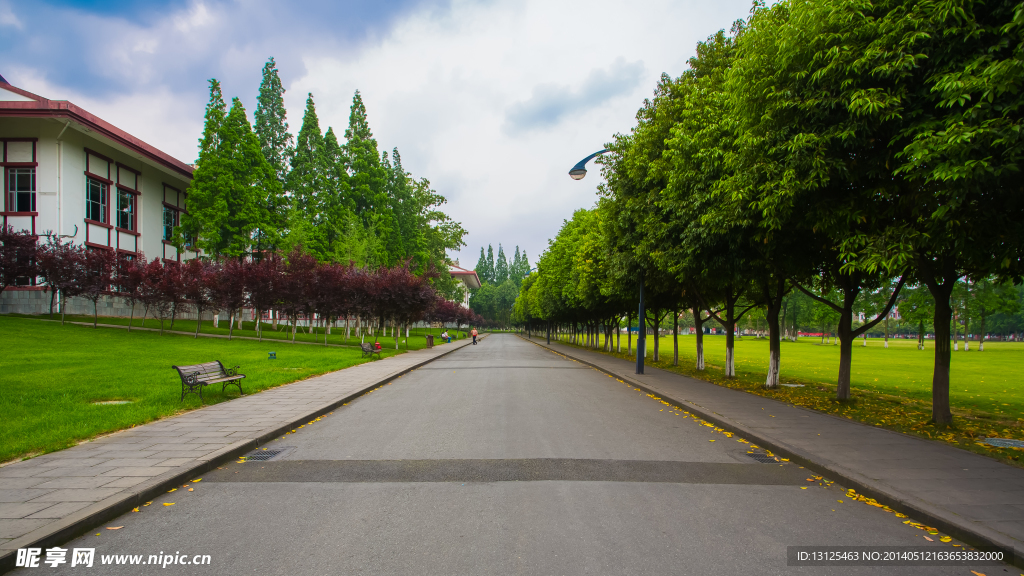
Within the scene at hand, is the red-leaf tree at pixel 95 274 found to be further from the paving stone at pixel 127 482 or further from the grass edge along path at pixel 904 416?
the grass edge along path at pixel 904 416

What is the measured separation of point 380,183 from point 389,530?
49647 millimetres

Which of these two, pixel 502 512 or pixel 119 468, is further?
pixel 119 468

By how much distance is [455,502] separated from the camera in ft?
16.0

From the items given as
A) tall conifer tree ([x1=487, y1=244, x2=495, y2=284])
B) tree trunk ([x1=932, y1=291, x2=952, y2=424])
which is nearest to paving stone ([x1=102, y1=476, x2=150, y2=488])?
tree trunk ([x1=932, y1=291, x2=952, y2=424])

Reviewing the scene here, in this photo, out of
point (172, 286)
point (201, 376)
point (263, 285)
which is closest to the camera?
point (201, 376)

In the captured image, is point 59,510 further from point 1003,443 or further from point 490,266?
point 490,266

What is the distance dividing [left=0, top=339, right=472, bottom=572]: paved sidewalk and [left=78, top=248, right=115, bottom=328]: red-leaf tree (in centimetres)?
2602

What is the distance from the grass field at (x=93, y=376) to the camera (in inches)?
299

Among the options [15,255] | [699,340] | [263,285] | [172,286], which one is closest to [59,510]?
[699,340]

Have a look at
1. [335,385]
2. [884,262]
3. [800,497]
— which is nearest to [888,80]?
[884,262]

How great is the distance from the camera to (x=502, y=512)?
459 centimetres

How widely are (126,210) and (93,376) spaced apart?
105 ft

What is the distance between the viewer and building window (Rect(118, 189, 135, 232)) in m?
37.5

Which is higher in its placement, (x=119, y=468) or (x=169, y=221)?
(x=169, y=221)
